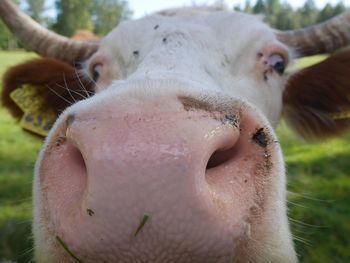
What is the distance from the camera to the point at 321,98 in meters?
3.81

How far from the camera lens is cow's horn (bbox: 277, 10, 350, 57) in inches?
153

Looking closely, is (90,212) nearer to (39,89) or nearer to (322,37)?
(39,89)

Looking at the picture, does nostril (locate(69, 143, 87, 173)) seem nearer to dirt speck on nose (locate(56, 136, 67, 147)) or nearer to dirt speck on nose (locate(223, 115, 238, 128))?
dirt speck on nose (locate(56, 136, 67, 147))

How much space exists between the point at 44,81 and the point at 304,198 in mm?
3114

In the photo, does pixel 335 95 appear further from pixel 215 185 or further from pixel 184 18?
pixel 215 185

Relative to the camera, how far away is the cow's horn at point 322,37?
153 inches

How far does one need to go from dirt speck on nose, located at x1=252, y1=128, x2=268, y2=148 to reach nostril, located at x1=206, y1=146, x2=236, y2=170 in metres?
0.10

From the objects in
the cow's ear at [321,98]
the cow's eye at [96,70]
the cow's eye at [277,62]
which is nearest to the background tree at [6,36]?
the cow's eye at [96,70]

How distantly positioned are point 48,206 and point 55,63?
2568 mm

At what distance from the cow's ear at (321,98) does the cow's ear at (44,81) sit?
1905 mm

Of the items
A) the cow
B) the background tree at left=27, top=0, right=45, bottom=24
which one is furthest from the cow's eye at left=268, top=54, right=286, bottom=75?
the background tree at left=27, top=0, right=45, bottom=24

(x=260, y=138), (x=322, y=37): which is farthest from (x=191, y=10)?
(x=260, y=138)

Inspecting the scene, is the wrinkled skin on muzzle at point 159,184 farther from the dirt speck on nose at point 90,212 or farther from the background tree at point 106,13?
the background tree at point 106,13

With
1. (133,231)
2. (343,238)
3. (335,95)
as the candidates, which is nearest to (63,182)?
(133,231)
